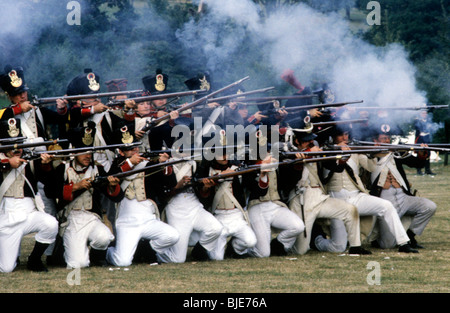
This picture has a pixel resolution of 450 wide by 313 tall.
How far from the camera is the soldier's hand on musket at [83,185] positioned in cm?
907

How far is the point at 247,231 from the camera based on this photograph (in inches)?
390

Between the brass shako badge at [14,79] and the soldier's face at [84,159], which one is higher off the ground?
the brass shako badge at [14,79]

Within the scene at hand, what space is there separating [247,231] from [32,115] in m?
3.24

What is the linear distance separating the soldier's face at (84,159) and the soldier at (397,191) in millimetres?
4204

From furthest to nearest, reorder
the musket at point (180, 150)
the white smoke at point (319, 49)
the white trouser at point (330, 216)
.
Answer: the white smoke at point (319, 49)
the white trouser at point (330, 216)
the musket at point (180, 150)

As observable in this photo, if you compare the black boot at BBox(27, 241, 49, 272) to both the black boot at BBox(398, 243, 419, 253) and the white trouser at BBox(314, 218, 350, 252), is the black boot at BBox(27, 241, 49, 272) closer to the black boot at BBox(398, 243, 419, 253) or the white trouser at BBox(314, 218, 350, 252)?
the white trouser at BBox(314, 218, 350, 252)

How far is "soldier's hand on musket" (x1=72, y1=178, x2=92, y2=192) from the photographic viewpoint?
9070mm

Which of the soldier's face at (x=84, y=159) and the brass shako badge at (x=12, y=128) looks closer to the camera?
the brass shako badge at (x=12, y=128)

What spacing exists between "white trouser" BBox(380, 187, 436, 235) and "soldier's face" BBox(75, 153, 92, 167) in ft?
14.3

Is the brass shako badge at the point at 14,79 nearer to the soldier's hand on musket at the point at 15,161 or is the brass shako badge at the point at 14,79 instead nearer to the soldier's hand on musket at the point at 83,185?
the soldier's hand on musket at the point at 15,161

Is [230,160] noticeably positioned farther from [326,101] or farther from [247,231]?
[326,101]

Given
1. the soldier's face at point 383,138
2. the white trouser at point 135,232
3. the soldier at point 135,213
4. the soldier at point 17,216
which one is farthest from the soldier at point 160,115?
the soldier's face at point 383,138
